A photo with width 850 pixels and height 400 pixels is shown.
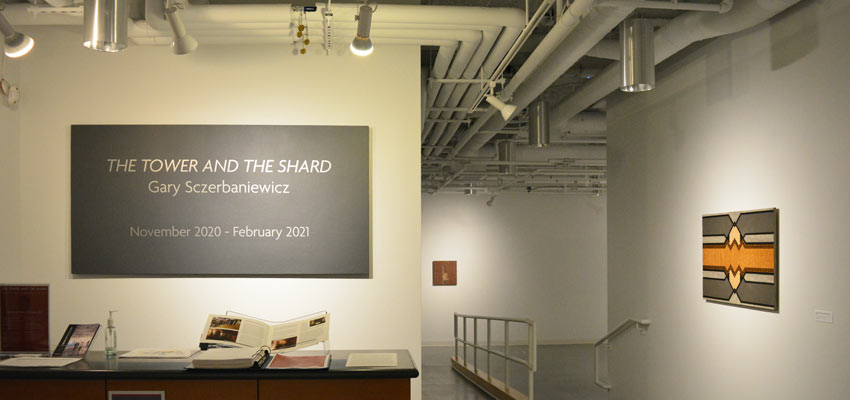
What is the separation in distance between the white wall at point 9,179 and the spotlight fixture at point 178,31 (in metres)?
1.46

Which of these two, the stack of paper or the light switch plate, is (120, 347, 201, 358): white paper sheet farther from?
the light switch plate

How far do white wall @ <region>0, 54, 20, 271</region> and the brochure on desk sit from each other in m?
1.93

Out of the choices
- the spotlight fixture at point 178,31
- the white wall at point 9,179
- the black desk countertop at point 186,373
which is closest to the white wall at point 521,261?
the white wall at point 9,179

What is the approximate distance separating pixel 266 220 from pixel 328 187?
47 centimetres

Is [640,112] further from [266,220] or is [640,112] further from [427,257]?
[427,257]

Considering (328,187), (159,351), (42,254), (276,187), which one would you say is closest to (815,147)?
(328,187)

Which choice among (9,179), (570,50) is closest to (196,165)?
(9,179)

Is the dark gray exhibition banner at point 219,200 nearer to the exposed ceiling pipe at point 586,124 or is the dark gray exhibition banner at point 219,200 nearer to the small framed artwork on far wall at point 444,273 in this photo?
the exposed ceiling pipe at point 586,124

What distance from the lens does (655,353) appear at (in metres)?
7.07

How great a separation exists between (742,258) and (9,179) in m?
5.20

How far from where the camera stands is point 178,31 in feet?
14.1

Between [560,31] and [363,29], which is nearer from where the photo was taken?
[363,29]

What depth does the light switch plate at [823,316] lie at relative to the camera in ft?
15.1

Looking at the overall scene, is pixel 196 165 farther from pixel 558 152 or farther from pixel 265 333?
pixel 558 152
